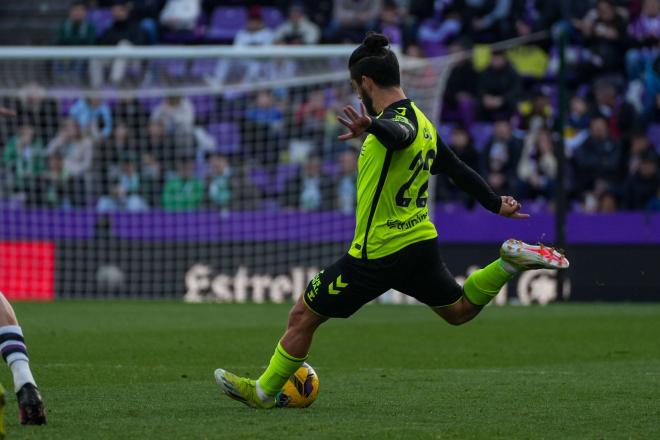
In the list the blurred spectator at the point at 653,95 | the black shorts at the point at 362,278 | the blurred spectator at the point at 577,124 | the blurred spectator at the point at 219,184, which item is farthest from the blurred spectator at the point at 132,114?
the black shorts at the point at 362,278

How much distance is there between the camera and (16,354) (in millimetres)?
6297

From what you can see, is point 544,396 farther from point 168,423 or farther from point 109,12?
point 109,12

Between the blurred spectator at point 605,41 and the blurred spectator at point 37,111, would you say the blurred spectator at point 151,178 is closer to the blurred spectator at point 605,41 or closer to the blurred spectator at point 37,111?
the blurred spectator at point 37,111

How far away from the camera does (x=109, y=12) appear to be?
993 inches

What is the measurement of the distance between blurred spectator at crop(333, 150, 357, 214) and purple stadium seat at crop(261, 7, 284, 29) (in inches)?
252

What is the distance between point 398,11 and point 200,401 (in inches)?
653

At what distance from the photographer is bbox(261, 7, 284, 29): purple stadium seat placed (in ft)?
79.8

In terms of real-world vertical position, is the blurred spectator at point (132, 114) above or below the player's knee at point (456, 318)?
below

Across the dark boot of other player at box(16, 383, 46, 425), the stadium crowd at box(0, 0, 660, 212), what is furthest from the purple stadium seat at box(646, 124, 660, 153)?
the dark boot of other player at box(16, 383, 46, 425)

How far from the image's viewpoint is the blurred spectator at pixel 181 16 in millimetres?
24328

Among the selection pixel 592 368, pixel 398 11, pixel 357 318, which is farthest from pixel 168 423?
pixel 398 11

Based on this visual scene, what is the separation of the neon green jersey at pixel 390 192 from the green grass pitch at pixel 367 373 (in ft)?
2.96

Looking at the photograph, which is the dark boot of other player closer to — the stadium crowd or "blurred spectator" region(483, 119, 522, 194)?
the stadium crowd

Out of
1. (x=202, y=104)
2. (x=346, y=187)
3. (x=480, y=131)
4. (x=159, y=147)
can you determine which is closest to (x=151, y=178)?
(x=159, y=147)
